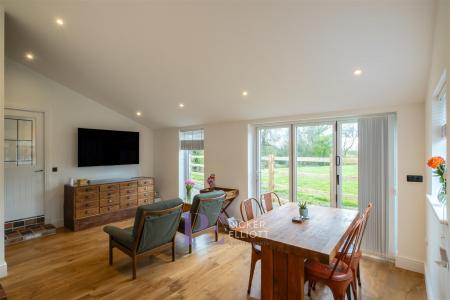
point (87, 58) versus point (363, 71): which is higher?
point (87, 58)

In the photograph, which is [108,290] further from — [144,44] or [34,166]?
[34,166]

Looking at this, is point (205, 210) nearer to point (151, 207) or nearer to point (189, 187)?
point (151, 207)

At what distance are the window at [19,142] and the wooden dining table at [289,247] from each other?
4.58m

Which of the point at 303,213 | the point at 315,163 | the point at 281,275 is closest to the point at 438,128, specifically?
the point at 303,213

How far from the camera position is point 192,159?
597cm

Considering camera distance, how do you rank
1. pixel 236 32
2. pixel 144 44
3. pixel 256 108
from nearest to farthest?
1. pixel 236 32
2. pixel 144 44
3. pixel 256 108

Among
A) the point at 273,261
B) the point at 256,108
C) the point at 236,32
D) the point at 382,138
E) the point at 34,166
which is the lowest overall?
the point at 273,261

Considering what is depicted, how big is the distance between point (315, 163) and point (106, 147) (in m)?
4.59

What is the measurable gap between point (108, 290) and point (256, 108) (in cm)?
336

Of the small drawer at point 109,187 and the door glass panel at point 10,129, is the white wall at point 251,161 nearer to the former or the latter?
the small drawer at point 109,187

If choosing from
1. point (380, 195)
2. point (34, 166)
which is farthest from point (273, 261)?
point (34, 166)

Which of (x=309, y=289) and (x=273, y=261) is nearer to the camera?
(x=273, y=261)

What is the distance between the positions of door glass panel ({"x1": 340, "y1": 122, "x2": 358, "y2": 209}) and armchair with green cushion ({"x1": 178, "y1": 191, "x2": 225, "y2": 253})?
78.6 inches

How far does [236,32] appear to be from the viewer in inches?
97.4
